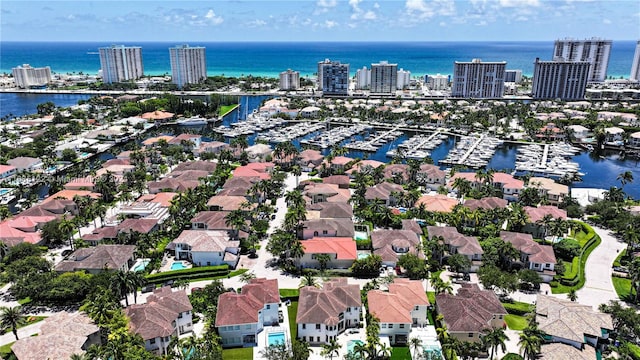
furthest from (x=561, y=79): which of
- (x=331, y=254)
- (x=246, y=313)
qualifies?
(x=246, y=313)

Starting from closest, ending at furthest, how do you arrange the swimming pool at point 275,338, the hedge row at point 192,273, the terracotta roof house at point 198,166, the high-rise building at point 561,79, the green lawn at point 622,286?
the swimming pool at point 275,338, the green lawn at point 622,286, the hedge row at point 192,273, the terracotta roof house at point 198,166, the high-rise building at point 561,79

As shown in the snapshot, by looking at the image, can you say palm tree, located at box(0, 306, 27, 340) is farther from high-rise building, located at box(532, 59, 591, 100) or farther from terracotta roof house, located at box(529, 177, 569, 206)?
high-rise building, located at box(532, 59, 591, 100)

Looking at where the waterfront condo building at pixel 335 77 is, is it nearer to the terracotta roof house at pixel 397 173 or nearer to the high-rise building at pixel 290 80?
the high-rise building at pixel 290 80

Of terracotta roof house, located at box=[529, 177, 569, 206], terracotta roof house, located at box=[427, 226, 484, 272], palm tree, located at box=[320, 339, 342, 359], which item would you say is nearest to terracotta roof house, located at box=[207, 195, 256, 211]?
terracotta roof house, located at box=[427, 226, 484, 272]

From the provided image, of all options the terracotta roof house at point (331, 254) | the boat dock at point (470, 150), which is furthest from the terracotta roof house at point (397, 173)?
the terracotta roof house at point (331, 254)

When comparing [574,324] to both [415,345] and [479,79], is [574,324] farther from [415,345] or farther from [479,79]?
[479,79]

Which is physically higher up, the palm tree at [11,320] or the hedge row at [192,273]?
the palm tree at [11,320]
